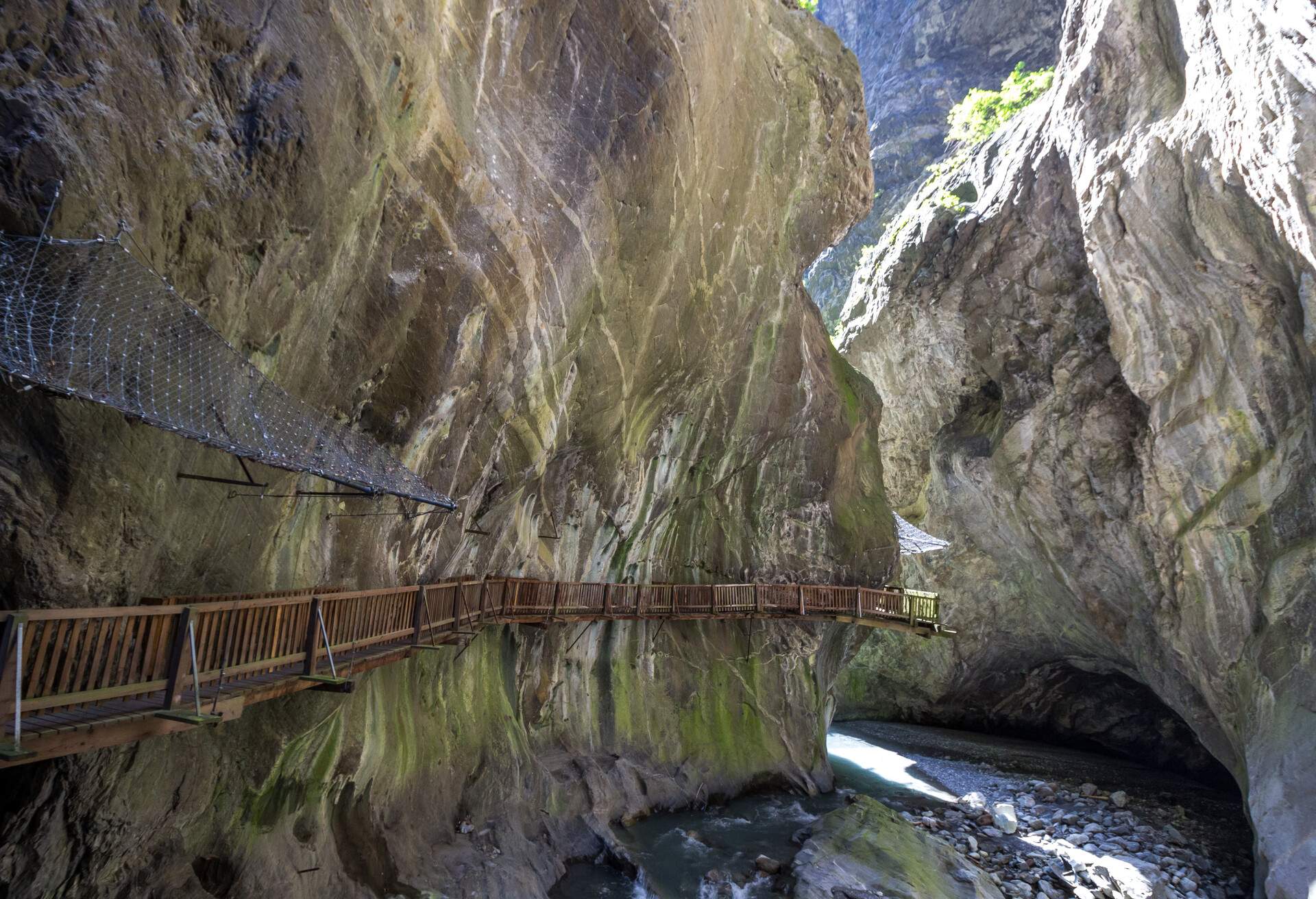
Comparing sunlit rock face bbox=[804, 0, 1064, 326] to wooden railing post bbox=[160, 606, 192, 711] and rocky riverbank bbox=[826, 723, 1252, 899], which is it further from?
wooden railing post bbox=[160, 606, 192, 711]

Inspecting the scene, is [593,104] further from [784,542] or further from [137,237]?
[784,542]

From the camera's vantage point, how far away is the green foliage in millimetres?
30562

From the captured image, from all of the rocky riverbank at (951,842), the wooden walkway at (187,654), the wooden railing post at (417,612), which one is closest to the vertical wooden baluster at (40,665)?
the wooden walkway at (187,654)

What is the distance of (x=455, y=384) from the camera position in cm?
1037

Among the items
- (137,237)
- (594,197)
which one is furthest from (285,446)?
(594,197)

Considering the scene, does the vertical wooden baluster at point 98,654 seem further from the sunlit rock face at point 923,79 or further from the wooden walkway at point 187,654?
the sunlit rock face at point 923,79

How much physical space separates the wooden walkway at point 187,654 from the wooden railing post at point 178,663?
10 mm

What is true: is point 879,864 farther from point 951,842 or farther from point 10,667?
point 10,667

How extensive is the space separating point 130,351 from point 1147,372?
22.3m

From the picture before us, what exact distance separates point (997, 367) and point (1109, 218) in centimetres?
671

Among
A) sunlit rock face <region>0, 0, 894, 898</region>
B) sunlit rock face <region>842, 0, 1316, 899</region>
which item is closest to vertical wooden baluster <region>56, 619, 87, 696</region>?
sunlit rock face <region>0, 0, 894, 898</region>

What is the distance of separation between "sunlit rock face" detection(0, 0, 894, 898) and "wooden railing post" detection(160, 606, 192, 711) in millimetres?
983

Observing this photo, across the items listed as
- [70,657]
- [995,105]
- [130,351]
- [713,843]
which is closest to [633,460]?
[713,843]

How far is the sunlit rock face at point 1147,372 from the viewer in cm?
1512
